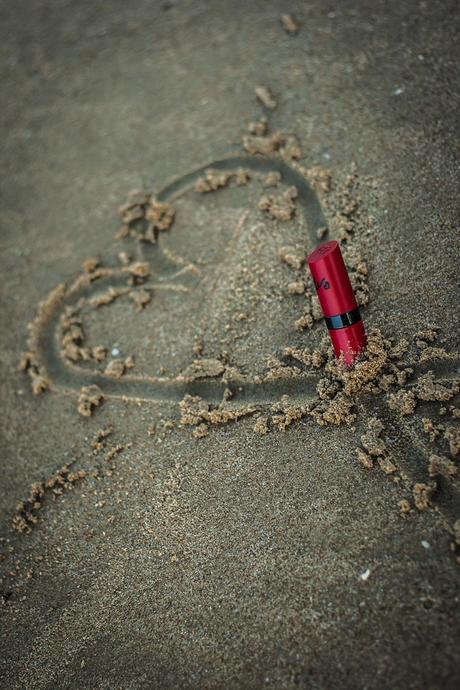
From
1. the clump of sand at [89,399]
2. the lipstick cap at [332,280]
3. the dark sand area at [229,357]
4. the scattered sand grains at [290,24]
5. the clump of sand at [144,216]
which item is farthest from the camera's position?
the scattered sand grains at [290,24]

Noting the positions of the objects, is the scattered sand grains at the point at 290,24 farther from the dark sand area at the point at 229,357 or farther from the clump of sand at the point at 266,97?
the clump of sand at the point at 266,97

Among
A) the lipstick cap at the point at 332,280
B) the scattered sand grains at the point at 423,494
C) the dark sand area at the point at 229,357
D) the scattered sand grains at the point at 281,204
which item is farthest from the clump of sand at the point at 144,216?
the scattered sand grains at the point at 423,494

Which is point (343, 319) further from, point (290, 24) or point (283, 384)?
point (290, 24)

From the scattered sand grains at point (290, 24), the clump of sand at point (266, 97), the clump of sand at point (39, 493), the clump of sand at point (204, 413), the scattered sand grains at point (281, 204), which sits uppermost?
the scattered sand grains at point (290, 24)

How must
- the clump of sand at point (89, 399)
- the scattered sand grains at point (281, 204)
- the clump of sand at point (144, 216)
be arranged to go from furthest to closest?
the clump of sand at point (144, 216)
the scattered sand grains at point (281, 204)
the clump of sand at point (89, 399)

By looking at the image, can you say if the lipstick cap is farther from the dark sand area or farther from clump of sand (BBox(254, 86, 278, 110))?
clump of sand (BBox(254, 86, 278, 110))

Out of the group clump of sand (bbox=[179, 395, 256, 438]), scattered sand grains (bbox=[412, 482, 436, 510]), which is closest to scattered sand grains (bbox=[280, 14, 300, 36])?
clump of sand (bbox=[179, 395, 256, 438])

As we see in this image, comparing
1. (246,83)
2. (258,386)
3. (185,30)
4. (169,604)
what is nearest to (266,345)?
(258,386)

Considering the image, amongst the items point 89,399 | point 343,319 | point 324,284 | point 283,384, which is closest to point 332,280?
point 324,284
